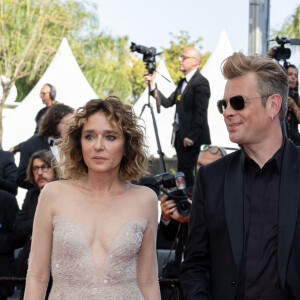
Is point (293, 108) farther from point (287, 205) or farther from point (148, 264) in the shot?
point (287, 205)

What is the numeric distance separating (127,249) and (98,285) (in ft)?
0.79

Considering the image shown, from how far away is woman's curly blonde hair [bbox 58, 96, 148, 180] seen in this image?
4.05 meters

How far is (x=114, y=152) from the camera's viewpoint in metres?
4.00

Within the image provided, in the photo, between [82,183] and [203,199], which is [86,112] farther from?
[203,199]

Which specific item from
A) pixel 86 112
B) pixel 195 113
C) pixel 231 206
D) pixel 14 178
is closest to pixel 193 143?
pixel 195 113

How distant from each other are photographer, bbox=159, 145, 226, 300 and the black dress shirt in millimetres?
1957

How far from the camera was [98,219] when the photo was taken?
12.9 ft

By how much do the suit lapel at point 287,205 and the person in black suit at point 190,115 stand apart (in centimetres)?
564

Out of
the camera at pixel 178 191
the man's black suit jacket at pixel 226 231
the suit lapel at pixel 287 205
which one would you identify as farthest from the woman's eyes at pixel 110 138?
the camera at pixel 178 191

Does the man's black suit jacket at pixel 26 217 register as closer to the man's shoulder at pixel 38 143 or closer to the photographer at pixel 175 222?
the man's shoulder at pixel 38 143

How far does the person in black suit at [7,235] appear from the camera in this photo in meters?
7.04

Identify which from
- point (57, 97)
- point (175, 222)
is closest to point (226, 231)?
point (175, 222)

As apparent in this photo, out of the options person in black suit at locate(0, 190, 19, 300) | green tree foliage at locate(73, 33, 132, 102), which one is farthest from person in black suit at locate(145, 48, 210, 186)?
green tree foliage at locate(73, 33, 132, 102)

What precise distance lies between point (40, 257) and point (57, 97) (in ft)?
52.5
